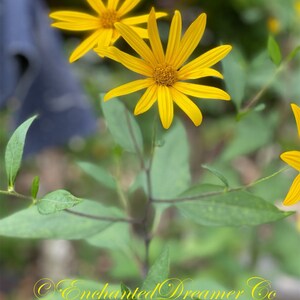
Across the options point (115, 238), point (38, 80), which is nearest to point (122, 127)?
point (115, 238)

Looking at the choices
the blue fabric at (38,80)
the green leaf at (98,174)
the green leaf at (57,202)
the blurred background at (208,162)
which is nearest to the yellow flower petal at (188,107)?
the green leaf at (57,202)

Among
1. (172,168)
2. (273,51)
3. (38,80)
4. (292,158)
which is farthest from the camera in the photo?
(38,80)

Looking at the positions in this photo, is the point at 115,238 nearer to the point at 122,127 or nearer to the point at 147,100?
the point at 122,127

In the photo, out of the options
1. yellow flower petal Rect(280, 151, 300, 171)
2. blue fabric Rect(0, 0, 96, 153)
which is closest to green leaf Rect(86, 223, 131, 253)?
yellow flower petal Rect(280, 151, 300, 171)

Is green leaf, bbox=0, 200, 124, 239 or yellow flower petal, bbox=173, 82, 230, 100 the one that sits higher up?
yellow flower petal, bbox=173, 82, 230, 100

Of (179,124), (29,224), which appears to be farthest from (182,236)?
(29,224)

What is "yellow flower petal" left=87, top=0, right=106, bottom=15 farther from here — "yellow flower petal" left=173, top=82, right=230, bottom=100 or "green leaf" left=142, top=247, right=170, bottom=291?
"green leaf" left=142, top=247, right=170, bottom=291

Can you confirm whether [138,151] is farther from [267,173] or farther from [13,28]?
[13,28]
